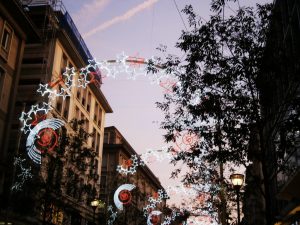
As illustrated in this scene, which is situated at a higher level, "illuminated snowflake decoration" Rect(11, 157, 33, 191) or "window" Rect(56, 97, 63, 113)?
"window" Rect(56, 97, 63, 113)

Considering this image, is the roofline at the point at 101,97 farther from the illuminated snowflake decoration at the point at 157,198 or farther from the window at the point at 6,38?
the window at the point at 6,38

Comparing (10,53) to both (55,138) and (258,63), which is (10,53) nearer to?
(55,138)

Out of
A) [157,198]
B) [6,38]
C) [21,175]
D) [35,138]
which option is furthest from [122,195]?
[6,38]

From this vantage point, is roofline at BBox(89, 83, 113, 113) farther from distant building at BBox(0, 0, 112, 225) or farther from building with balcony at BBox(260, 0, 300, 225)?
building with balcony at BBox(260, 0, 300, 225)

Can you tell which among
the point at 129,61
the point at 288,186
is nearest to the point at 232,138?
the point at 288,186

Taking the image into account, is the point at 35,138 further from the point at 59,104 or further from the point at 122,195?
the point at 59,104

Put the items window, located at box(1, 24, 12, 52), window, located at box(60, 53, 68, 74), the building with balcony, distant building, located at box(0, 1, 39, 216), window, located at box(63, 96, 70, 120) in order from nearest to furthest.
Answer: the building with balcony
distant building, located at box(0, 1, 39, 216)
window, located at box(1, 24, 12, 52)
window, located at box(60, 53, 68, 74)
window, located at box(63, 96, 70, 120)

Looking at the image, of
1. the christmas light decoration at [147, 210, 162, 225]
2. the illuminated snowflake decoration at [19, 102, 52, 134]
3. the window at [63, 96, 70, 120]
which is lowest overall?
the christmas light decoration at [147, 210, 162, 225]

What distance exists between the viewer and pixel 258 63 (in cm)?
1406

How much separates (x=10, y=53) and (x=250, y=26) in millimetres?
20826

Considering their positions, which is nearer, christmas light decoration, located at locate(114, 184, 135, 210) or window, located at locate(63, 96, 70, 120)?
christmas light decoration, located at locate(114, 184, 135, 210)

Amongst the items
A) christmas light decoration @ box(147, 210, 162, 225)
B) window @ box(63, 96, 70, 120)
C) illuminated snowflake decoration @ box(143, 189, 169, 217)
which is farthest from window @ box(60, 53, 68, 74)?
christmas light decoration @ box(147, 210, 162, 225)

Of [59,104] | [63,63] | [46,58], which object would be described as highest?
[63,63]

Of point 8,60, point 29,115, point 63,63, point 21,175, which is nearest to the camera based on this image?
point 21,175
